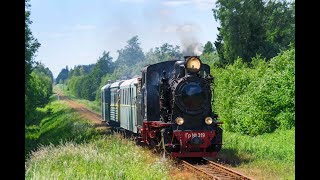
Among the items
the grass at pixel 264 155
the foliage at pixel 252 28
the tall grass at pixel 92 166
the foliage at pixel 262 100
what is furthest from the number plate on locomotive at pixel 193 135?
the foliage at pixel 252 28

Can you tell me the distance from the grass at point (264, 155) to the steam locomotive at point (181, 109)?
1418mm

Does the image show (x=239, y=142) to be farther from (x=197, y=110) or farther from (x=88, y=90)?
(x=88, y=90)

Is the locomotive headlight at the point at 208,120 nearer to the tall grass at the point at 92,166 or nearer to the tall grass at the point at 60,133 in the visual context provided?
the tall grass at the point at 92,166

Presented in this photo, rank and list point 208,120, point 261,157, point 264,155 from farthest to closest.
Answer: point 264,155, point 261,157, point 208,120

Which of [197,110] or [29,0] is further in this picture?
[29,0]

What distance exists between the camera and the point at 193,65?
14.5 meters

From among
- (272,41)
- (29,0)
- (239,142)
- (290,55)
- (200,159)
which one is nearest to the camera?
(200,159)

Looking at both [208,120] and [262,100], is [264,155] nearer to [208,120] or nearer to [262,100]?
[208,120]

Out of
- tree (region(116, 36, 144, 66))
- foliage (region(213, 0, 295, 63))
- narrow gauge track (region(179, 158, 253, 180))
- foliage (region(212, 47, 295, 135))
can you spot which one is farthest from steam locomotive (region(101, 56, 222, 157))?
tree (region(116, 36, 144, 66))

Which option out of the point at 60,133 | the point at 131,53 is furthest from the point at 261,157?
the point at 131,53

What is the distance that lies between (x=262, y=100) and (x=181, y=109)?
8.06m

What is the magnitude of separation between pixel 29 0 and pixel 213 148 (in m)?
21.3

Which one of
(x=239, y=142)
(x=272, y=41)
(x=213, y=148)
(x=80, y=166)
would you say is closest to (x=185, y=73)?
(x=213, y=148)

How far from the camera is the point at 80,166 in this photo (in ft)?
39.7
